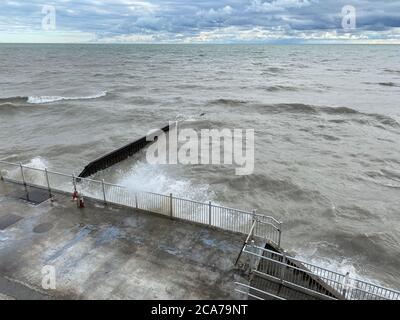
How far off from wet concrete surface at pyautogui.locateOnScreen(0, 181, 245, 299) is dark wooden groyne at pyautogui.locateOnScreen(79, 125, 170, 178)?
6048 millimetres

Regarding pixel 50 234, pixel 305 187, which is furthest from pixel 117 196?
pixel 305 187

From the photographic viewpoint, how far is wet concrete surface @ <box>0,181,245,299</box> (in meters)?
9.68

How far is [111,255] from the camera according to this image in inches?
439

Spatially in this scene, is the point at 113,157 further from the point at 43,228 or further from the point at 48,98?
the point at 48,98

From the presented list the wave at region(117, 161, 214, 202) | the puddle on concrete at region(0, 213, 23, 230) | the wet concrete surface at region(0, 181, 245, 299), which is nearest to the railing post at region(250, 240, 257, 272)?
the wet concrete surface at region(0, 181, 245, 299)

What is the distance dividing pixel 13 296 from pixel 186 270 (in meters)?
5.12

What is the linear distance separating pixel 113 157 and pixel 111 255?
1298cm

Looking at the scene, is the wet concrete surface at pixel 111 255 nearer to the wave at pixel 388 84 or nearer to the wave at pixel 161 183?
the wave at pixel 161 183

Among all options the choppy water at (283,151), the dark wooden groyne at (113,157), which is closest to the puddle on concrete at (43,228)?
the dark wooden groyne at (113,157)

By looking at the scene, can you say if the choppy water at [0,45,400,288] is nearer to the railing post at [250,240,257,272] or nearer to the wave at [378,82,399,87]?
the railing post at [250,240,257,272]

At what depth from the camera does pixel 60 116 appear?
41.9m

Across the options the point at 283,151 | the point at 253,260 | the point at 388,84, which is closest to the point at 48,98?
the point at 283,151

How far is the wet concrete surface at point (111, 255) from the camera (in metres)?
9.68
